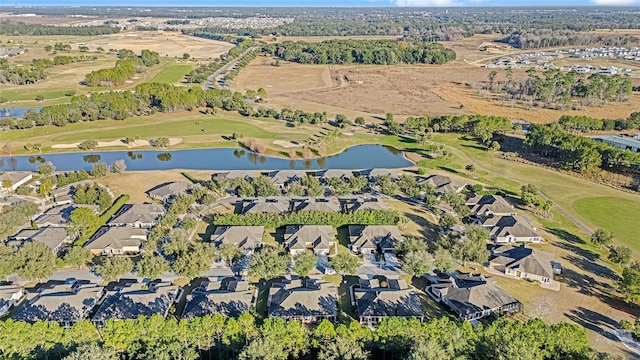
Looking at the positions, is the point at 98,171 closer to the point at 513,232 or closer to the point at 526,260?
the point at 513,232

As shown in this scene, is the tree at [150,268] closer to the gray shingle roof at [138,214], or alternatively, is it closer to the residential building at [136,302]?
the residential building at [136,302]

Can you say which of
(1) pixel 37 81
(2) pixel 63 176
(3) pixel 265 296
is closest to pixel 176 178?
(2) pixel 63 176

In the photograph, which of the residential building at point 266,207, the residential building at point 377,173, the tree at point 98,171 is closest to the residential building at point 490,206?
the residential building at point 377,173

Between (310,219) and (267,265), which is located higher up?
(267,265)


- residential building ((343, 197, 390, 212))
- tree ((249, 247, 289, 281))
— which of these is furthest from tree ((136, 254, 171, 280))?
residential building ((343, 197, 390, 212))

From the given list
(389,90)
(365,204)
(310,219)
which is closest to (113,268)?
(310,219)
